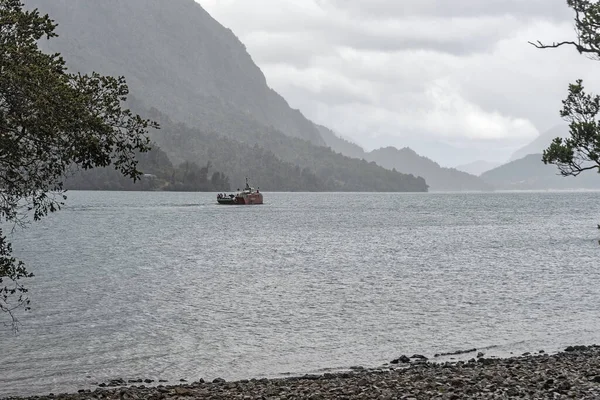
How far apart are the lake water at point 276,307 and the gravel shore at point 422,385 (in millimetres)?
3489

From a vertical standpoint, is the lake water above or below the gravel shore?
below

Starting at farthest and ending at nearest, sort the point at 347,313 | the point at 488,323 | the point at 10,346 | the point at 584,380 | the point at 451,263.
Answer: the point at 451,263
the point at 347,313
the point at 488,323
the point at 10,346
the point at 584,380

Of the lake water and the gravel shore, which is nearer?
the gravel shore

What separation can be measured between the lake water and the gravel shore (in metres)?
3.49

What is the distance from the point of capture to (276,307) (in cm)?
4556

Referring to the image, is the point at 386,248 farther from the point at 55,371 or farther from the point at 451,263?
the point at 55,371

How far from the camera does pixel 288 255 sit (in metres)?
86.0

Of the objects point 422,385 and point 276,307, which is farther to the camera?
point 276,307

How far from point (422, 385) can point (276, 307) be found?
2451 centimetres

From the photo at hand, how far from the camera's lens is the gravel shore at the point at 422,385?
20.2m

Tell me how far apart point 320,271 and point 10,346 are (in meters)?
39.2

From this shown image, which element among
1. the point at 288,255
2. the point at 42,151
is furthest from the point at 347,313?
the point at 288,255

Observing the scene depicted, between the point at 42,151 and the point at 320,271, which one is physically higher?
the point at 42,151

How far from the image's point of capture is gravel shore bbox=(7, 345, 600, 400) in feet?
66.2
